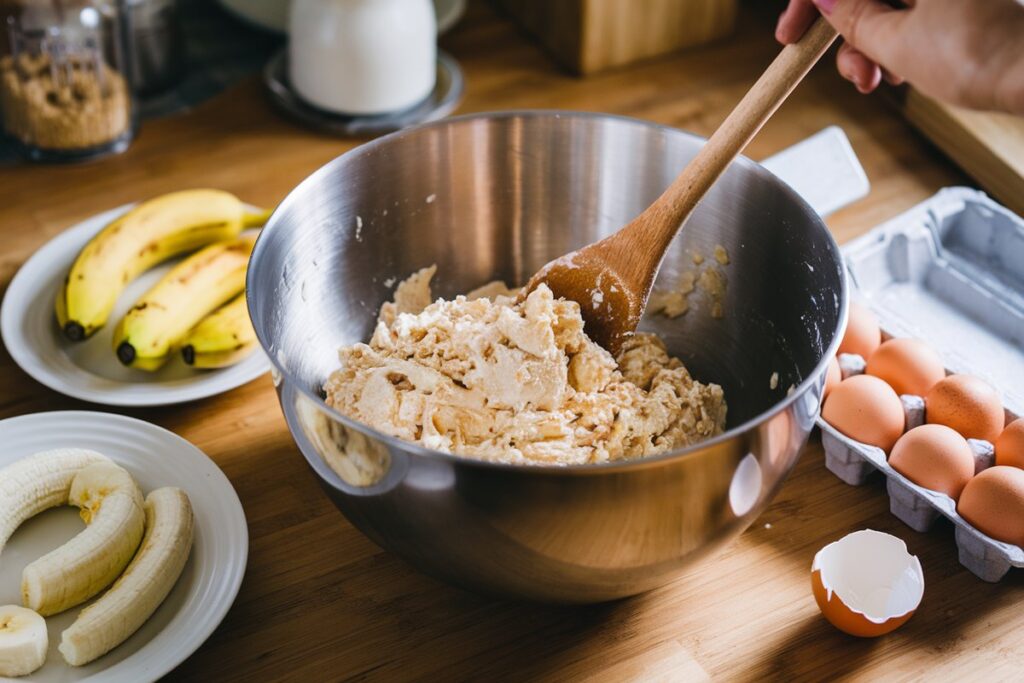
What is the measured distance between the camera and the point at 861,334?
1182 mm

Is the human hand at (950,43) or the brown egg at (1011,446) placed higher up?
the human hand at (950,43)

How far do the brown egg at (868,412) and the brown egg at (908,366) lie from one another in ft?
0.14

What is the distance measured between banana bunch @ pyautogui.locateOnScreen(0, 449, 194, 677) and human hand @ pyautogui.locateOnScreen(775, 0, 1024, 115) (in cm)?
69

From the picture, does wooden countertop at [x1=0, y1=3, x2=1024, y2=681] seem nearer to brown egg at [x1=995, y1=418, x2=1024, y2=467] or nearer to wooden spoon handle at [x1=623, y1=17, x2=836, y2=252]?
brown egg at [x1=995, y1=418, x2=1024, y2=467]

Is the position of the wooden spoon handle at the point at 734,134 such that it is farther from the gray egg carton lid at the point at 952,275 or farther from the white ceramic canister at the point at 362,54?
the white ceramic canister at the point at 362,54

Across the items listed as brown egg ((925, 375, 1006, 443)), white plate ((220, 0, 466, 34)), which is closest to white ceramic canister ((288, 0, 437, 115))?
white plate ((220, 0, 466, 34))

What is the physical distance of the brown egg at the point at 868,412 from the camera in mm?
1070

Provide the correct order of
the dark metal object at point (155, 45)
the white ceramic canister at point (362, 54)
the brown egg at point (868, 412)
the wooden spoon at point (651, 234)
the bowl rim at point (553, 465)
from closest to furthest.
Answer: the bowl rim at point (553, 465) → the wooden spoon at point (651, 234) → the brown egg at point (868, 412) → the white ceramic canister at point (362, 54) → the dark metal object at point (155, 45)

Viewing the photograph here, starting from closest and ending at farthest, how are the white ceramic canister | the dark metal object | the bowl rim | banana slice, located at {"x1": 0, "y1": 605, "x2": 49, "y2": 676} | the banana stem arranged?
the bowl rim → banana slice, located at {"x1": 0, "y1": 605, "x2": 49, "y2": 676} → the banana stem → the white ceramic canister → the dark metal object

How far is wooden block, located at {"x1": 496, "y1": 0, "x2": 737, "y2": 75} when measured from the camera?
1.71 meters

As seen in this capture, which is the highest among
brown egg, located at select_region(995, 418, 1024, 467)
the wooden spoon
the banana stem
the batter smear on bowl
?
the wooden spoon

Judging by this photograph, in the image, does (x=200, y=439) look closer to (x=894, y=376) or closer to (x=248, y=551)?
(x=248, y=551)

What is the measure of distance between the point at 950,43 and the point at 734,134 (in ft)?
0.67

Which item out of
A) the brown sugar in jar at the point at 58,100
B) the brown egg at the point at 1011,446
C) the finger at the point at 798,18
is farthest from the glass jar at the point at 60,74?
the brown egg at the point at 1011,446
